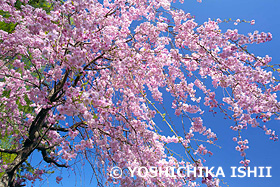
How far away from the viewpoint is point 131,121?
3621 millimetres

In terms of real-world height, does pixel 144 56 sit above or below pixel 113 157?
above

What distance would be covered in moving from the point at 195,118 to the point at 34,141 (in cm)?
304

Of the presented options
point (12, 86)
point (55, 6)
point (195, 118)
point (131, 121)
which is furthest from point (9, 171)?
point (195, 118)

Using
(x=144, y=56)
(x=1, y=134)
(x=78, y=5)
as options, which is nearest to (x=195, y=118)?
(x=144, y=56)

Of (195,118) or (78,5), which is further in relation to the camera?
(195,118)

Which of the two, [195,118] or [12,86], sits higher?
[12,86]

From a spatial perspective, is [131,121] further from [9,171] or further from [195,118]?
[9,171]

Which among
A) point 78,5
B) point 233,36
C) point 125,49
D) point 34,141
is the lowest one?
point 34,141

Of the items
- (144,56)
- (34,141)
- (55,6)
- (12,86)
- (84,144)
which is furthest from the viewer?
(12,86)

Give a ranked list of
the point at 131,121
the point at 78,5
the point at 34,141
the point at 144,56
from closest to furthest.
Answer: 1. the point at 78,5
2. the point at 131,121
3. the point at 144,56
4. the point at 34,141

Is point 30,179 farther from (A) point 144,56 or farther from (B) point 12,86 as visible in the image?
(A) point 144,56

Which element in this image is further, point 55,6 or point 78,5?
point 55,6

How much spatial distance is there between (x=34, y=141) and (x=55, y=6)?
259 cm

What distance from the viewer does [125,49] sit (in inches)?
144
